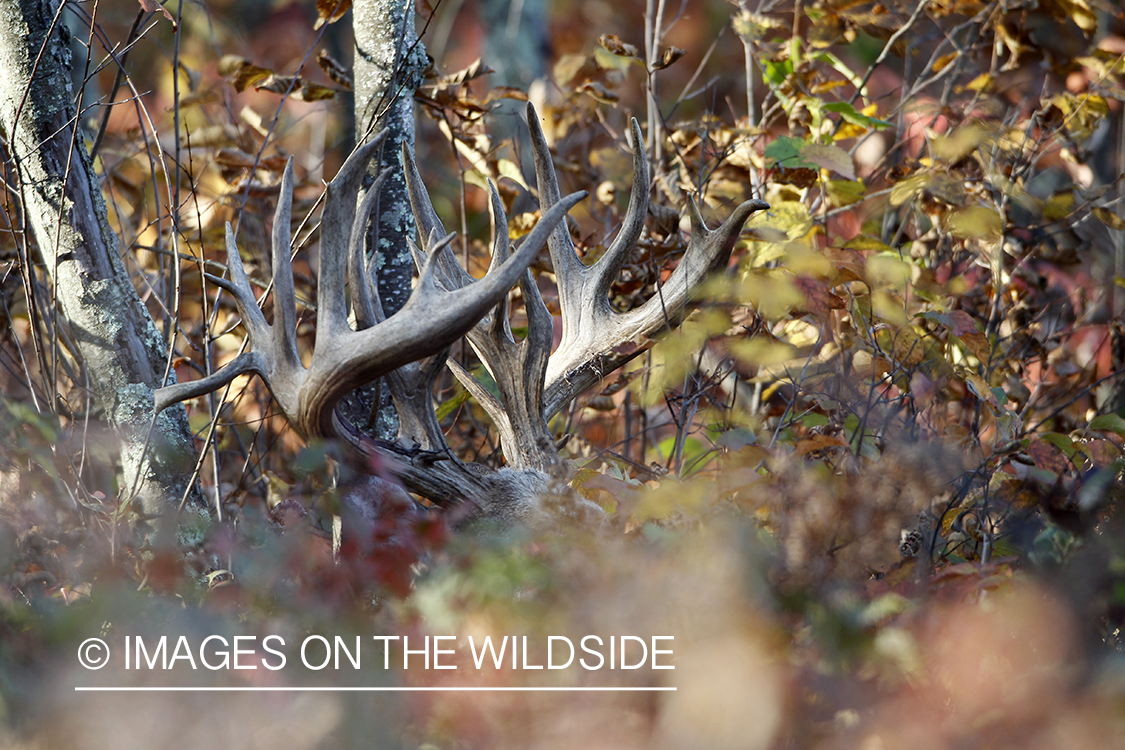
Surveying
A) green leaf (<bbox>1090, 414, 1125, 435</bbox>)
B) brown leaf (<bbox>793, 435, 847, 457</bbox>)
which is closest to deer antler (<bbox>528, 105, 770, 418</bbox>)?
brown leaf (<bbox>793, 435, 847, 457</bbox>)

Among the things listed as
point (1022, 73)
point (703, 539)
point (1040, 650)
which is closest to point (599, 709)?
point (703, 539)

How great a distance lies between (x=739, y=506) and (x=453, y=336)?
0.63 meters

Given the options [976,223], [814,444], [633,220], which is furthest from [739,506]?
[976,223]

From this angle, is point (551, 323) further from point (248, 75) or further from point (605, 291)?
point (248, 75)

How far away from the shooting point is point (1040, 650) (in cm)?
116

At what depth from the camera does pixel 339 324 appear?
1703 millimetres

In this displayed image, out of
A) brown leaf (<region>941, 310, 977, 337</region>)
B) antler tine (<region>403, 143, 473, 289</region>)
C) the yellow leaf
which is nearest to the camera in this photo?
antler tine (<region>403, 143, 473, 289</region>)

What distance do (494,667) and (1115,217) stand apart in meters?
2.98

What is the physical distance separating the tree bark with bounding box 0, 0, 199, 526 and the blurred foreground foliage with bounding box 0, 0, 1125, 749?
93 millimetres

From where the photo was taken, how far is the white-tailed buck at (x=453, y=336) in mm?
1584

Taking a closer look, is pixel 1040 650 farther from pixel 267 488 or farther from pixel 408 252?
pixel 267 488

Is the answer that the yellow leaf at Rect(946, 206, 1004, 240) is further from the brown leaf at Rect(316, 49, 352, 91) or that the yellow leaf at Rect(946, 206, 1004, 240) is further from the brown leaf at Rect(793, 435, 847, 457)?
the brown leaf at Rect(316, 49, 352, 91)

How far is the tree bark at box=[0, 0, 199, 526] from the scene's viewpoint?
1.98 m

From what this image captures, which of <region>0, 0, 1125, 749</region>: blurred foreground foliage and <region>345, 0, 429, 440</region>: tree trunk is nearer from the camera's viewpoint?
<region>0, 0, 1125, 749</region>: blurred foreground foliage
